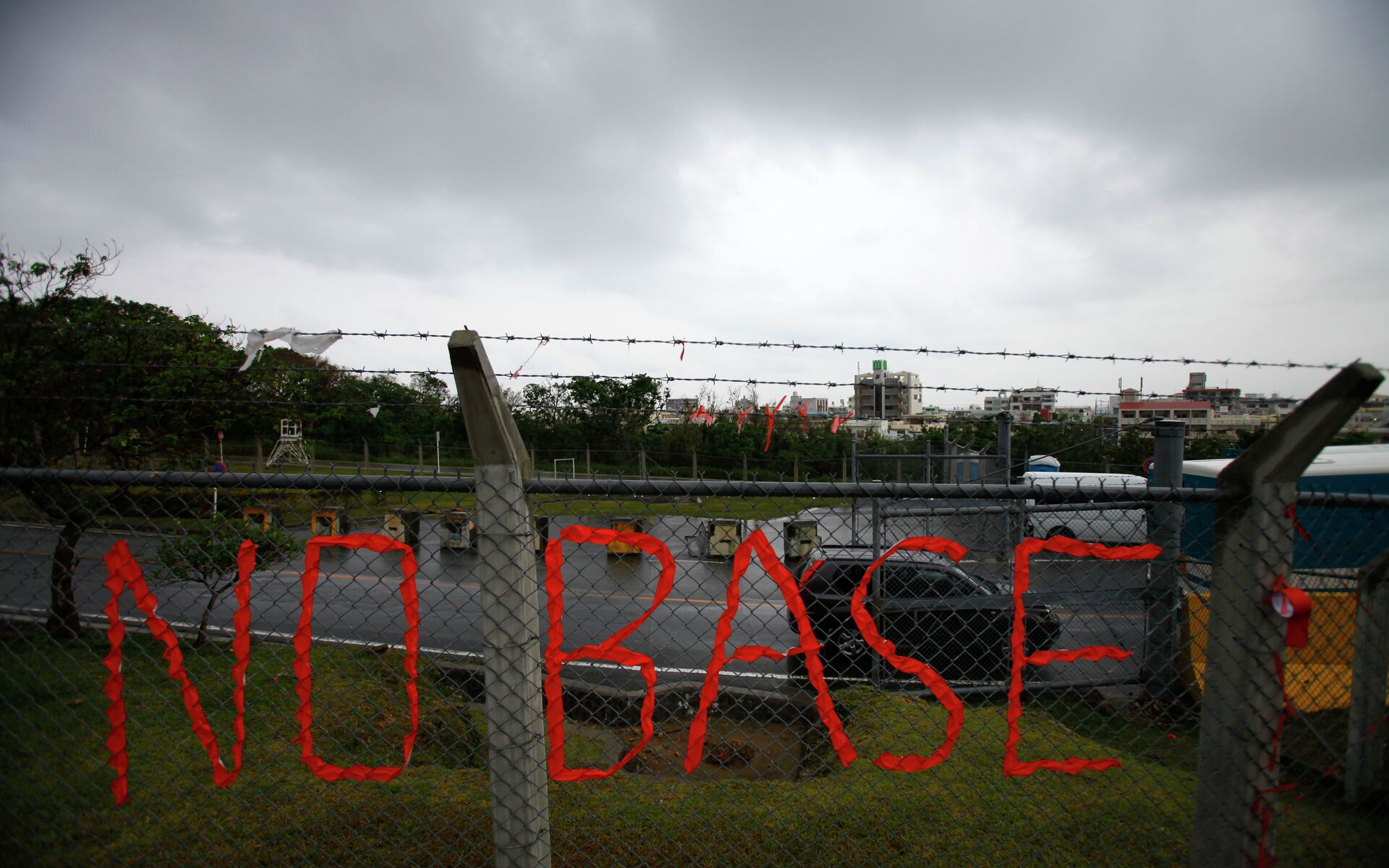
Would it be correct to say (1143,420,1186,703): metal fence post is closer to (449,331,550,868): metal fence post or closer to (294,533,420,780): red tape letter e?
(449,331,550,868): metal fence post

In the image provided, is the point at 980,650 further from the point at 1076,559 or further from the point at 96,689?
the point at 96,689

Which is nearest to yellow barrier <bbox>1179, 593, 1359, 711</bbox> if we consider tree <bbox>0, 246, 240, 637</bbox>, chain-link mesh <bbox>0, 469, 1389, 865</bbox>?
chain-link mesh <bbox>0, 469, 1389, 865</bbox>

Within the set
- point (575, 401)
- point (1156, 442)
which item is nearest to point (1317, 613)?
point (1156, 442)

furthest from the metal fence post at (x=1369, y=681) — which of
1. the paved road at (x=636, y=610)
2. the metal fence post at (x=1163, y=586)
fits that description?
the paved road at (x=636, y=610)

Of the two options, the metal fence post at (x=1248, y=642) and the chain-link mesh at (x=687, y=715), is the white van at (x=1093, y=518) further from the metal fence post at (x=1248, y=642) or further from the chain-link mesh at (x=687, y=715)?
the metal fence post at (x=1248, y=642)

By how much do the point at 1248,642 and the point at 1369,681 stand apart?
2191mm

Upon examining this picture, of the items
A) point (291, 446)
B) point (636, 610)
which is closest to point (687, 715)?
point (636, 610)

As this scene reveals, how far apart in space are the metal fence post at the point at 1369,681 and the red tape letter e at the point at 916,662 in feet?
7.36

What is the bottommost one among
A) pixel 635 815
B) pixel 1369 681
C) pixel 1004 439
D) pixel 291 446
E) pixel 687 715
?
pixel 687 715

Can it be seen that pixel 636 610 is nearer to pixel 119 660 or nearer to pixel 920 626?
pixel 920 626

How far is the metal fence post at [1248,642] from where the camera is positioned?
1876 mm

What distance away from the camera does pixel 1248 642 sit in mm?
1899

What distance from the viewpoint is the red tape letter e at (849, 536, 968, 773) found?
2176 millimetres

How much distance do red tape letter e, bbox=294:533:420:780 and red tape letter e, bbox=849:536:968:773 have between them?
144cm
